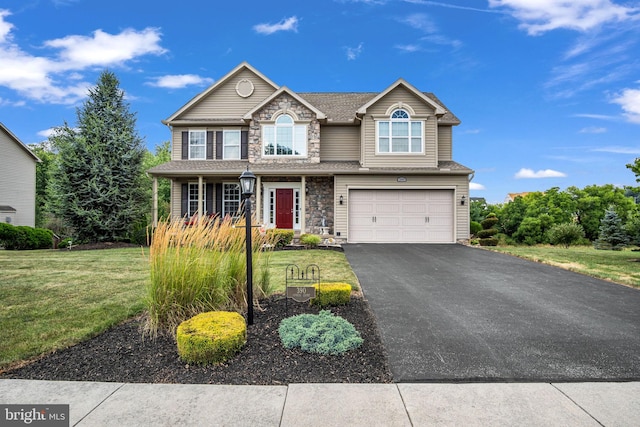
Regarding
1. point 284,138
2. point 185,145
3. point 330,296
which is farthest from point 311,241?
point 330,296

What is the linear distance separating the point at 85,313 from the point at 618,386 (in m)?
6.25

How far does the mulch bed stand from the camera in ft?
10.2

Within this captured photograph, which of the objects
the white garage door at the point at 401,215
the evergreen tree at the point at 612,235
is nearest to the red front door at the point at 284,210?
the white garage door at the point at 401,215

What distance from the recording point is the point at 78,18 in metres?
12.0

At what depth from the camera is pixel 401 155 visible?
49.1 ft

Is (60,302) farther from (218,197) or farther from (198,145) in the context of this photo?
(198,145)

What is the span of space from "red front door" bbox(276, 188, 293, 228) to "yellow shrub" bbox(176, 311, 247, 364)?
1211 cm

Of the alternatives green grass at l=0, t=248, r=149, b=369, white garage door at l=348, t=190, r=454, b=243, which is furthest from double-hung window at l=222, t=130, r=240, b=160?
green grass at l=0, t=248, r=149, b=369

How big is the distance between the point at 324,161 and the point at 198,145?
20.0ft

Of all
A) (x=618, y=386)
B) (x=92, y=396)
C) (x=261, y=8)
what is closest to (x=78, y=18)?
(x=261, y=8)

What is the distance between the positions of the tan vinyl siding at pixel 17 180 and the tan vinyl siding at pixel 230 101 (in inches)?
501

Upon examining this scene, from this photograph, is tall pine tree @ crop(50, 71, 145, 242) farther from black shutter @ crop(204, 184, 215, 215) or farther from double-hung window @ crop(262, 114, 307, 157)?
double-hung window @ crop(262, 114, 307, 157)

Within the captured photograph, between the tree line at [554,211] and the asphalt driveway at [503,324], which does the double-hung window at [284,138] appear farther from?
the tree line at [554,211]

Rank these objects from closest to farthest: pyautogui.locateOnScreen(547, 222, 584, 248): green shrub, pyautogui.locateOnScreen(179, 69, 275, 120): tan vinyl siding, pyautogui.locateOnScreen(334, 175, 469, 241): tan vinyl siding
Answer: pyautogui.locateOnScreen(334, 175, 469, 241): tan vinyl siding < pyautogui.locateOnScreen(179, 69, 275, 120): tan vinyl siding < pyautogui.locateOnScreen(547, 222, 584, 248): green shrub
